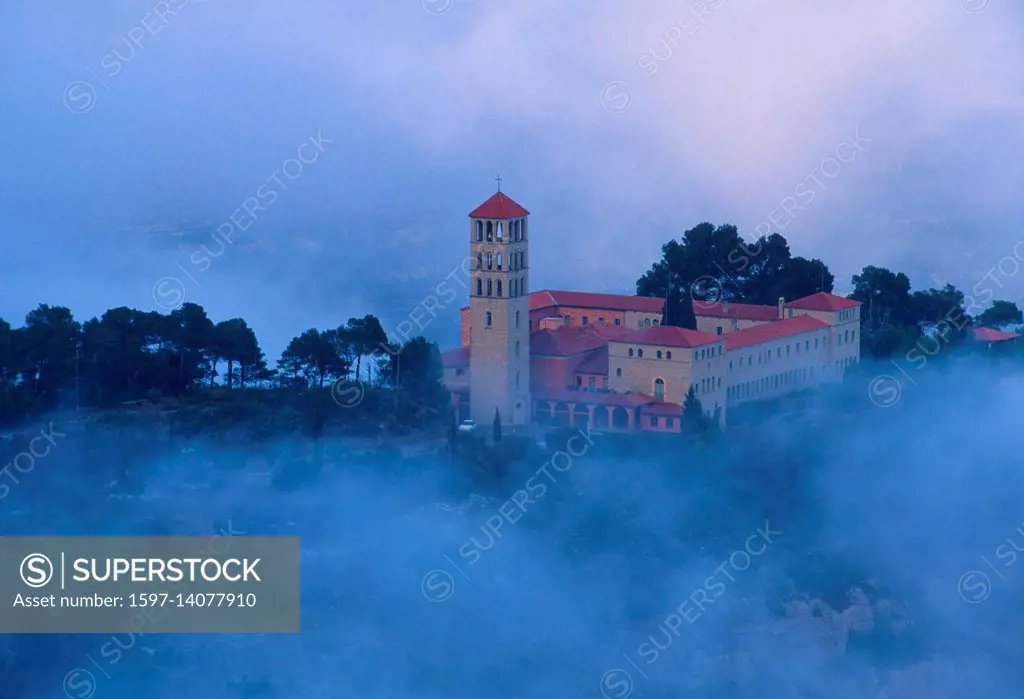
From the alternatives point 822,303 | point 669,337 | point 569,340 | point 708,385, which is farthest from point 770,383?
point 569,340

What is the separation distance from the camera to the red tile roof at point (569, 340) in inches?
1276

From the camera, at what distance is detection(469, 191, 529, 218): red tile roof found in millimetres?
31781

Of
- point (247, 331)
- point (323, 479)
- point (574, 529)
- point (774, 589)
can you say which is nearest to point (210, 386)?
point (247, 331)

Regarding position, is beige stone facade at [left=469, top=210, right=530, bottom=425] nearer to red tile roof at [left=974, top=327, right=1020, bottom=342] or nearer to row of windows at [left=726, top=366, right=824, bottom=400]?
row of windows at [left=726, top=366, right=824, bottom=400]

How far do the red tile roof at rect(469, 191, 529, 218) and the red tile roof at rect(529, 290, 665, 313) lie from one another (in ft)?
10.1

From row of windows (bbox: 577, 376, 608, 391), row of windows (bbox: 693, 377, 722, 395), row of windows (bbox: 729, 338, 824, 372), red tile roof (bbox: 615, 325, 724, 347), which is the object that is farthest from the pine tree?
row of windows (bbox: 729, 338, 824, 372)

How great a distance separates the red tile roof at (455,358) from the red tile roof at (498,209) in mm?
1695

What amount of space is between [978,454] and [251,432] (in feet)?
26.8

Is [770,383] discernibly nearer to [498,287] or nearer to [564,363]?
[564,363]

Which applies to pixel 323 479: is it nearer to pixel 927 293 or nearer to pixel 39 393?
pixel 39 393

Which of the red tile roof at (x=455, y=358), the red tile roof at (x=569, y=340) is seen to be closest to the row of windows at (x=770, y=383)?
the red tile roof at (x=569, y=340)

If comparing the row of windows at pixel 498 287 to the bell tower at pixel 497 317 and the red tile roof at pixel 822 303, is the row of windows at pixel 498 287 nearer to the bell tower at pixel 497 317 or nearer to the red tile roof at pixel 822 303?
the bell tower at pixel 497 317

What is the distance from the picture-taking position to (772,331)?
33.9m

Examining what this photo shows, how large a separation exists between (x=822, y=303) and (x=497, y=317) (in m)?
5.18
